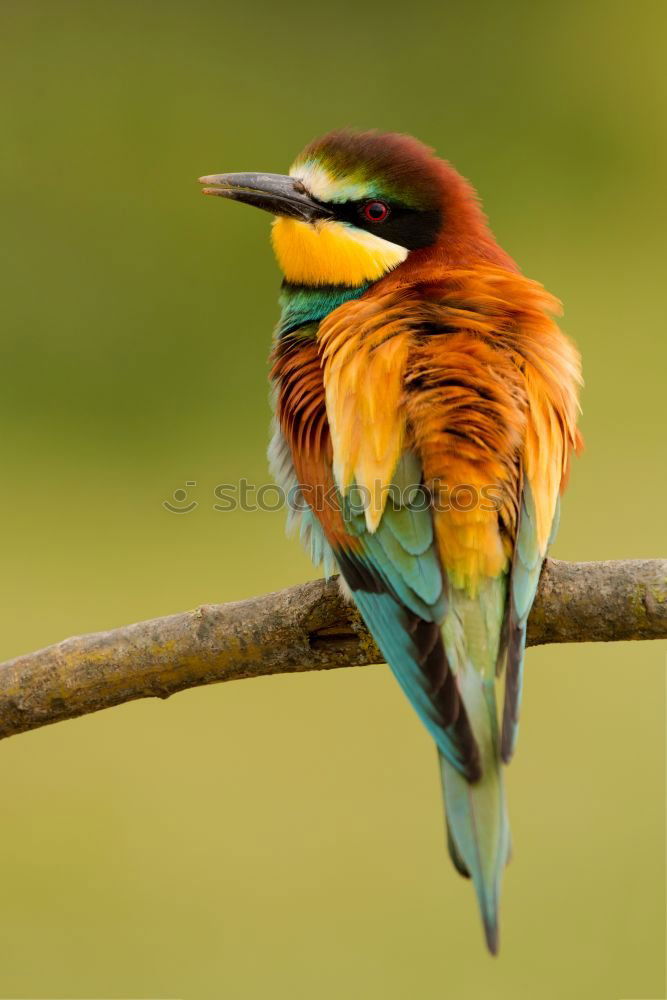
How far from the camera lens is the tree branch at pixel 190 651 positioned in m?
1.47

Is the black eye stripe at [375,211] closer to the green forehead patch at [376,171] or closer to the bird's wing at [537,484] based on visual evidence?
the green forehead patch at [376,171]

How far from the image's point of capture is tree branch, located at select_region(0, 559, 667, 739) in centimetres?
147

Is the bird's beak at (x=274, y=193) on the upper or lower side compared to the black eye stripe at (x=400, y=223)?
upper

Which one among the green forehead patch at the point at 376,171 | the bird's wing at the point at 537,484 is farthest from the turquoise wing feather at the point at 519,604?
the green forehead patch at the point at 376,171

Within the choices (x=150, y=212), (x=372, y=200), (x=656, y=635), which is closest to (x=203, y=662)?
(x=656, y=635)

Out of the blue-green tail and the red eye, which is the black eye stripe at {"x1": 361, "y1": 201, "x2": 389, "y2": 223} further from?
Answer: the blue-green tail

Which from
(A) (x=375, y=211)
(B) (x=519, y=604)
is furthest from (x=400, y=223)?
(B) (x=519, y=604)

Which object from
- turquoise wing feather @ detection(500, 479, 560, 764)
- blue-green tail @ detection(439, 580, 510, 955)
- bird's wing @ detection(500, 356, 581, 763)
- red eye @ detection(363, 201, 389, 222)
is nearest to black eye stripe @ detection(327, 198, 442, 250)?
red eye @ detection(363, 201, 389, 222)

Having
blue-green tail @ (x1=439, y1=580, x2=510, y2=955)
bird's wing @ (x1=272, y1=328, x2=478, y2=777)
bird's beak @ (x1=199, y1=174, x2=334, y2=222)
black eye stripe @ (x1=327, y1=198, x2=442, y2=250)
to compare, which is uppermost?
bird's beak @ (x1=199, y1=174, x2=334, y2=222)

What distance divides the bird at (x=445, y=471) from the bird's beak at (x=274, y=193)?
0.14m

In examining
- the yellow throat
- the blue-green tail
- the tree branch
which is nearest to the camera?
the blue-green tail

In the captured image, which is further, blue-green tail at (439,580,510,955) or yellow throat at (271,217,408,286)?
yellow throat at (271,217,408,286)

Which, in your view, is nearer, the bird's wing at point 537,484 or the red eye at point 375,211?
the bird's wing at point 537,484

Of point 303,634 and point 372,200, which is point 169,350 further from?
point 303,634
